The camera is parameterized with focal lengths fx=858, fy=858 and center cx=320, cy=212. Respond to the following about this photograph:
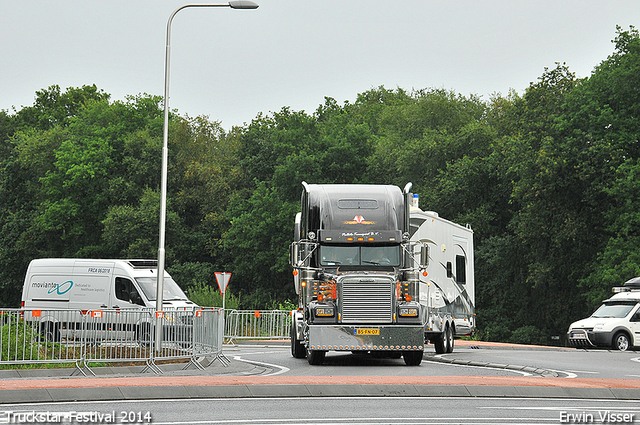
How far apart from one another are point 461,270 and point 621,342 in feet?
29.8

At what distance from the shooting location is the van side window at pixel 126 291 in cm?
2612

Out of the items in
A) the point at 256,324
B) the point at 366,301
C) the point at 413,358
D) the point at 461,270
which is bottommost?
the point at 413,358

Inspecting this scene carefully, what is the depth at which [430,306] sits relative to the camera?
22750mm

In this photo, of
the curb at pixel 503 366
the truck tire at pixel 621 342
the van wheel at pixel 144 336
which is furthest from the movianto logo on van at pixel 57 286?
the truck tire at pixel 621 342

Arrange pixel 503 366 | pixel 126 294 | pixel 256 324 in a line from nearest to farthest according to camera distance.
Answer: pixel 503 366 < pixel 126 294 < pixel 256 324

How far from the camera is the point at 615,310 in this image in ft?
106

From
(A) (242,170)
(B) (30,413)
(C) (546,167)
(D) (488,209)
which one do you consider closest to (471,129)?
(D) (488,209)

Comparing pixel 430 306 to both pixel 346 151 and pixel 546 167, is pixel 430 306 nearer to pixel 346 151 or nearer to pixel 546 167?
pixel 546 167

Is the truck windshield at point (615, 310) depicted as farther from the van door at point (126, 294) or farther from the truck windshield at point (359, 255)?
the van door at point (126, 294)

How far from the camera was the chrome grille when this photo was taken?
62.0ft

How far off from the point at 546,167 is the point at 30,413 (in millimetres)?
37319

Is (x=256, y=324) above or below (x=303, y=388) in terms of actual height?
above

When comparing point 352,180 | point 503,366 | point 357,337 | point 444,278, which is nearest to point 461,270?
point 444,278

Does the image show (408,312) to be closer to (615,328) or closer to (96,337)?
(96,337)
